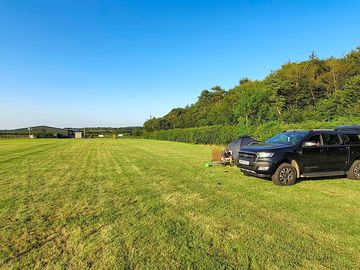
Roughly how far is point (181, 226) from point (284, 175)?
544 centimetres

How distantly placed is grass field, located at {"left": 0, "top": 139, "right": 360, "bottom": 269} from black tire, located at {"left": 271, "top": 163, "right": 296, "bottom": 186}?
284 mm

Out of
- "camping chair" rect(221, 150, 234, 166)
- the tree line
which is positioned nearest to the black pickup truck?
"camping chair" rect(221, 150, 234, 166)

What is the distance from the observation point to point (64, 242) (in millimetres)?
4793

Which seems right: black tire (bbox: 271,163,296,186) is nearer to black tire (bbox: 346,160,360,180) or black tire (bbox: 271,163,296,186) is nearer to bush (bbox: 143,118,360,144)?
black tire (bbox: 346,160,360,180)

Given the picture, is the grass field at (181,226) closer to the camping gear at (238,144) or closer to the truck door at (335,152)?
the truck door at (335,152)

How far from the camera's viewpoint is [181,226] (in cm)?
552

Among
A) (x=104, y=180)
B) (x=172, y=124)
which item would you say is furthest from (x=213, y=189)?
(x=172, y=124)

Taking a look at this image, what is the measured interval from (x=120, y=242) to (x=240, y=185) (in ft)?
19.1

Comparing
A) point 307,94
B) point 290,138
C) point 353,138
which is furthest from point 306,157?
point 307,94

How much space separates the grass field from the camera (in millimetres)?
4109

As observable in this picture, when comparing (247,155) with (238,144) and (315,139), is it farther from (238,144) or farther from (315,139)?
(238,144)

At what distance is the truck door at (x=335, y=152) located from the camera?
10.3 meters

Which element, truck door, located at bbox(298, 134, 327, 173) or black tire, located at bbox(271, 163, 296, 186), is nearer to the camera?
black tire, located at bbox(271, 163, 296, 186)

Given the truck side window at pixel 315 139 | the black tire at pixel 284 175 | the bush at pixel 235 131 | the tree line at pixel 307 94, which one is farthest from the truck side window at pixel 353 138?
the tree line at pixel 307 94
